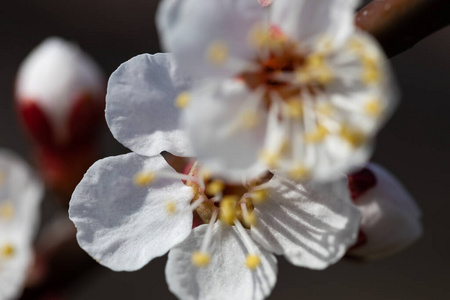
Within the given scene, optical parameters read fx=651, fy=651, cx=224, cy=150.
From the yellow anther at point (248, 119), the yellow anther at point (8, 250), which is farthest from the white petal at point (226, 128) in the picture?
the yellow anther at point (8, 250)

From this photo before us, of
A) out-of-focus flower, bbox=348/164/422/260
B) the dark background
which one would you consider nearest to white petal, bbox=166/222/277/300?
out-of-focus flower, bbox=348/164/422/260

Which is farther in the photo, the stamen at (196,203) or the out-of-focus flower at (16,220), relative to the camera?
the out-of-focus flower at (16,220)

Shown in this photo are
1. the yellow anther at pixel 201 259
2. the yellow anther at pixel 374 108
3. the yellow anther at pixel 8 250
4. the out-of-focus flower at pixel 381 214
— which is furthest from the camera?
the yellow anther at pixel 8 250

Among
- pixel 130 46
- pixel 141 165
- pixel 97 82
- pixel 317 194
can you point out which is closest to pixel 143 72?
pixel 141 165

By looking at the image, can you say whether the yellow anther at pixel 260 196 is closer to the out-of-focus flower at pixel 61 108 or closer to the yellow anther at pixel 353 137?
the yellow anther at pixel 353 137

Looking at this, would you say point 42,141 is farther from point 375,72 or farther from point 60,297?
point 375,72

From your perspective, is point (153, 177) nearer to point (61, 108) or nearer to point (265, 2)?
point (265, 2)
